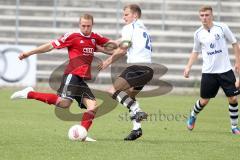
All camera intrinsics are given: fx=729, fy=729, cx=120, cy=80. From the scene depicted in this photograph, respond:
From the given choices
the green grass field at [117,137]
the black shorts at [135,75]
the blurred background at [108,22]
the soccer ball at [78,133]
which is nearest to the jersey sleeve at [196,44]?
the green grass field at [117,137]

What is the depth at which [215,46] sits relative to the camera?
12398 millimetres

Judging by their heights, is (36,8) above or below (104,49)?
below

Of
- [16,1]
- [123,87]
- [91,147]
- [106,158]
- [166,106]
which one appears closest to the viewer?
[106,158]

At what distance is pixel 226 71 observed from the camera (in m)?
12.5

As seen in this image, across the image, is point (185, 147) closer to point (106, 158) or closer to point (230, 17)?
point (106, 158)

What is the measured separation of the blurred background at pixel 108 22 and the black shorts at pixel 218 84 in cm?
1307

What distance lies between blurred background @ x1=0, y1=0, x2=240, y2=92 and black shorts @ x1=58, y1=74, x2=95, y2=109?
1479 cm

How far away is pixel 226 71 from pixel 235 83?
28cm

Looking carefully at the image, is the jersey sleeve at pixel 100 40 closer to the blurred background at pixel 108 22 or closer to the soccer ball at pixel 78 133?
the soccer ball at pixel 78 133

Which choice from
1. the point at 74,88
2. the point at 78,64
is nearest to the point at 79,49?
the point at 78,64

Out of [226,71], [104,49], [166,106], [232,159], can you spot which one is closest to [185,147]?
[232,159]

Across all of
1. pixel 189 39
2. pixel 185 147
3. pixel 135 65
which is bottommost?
pixel 189 39

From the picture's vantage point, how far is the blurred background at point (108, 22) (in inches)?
1026

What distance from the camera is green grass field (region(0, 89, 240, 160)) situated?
8.97 meters
